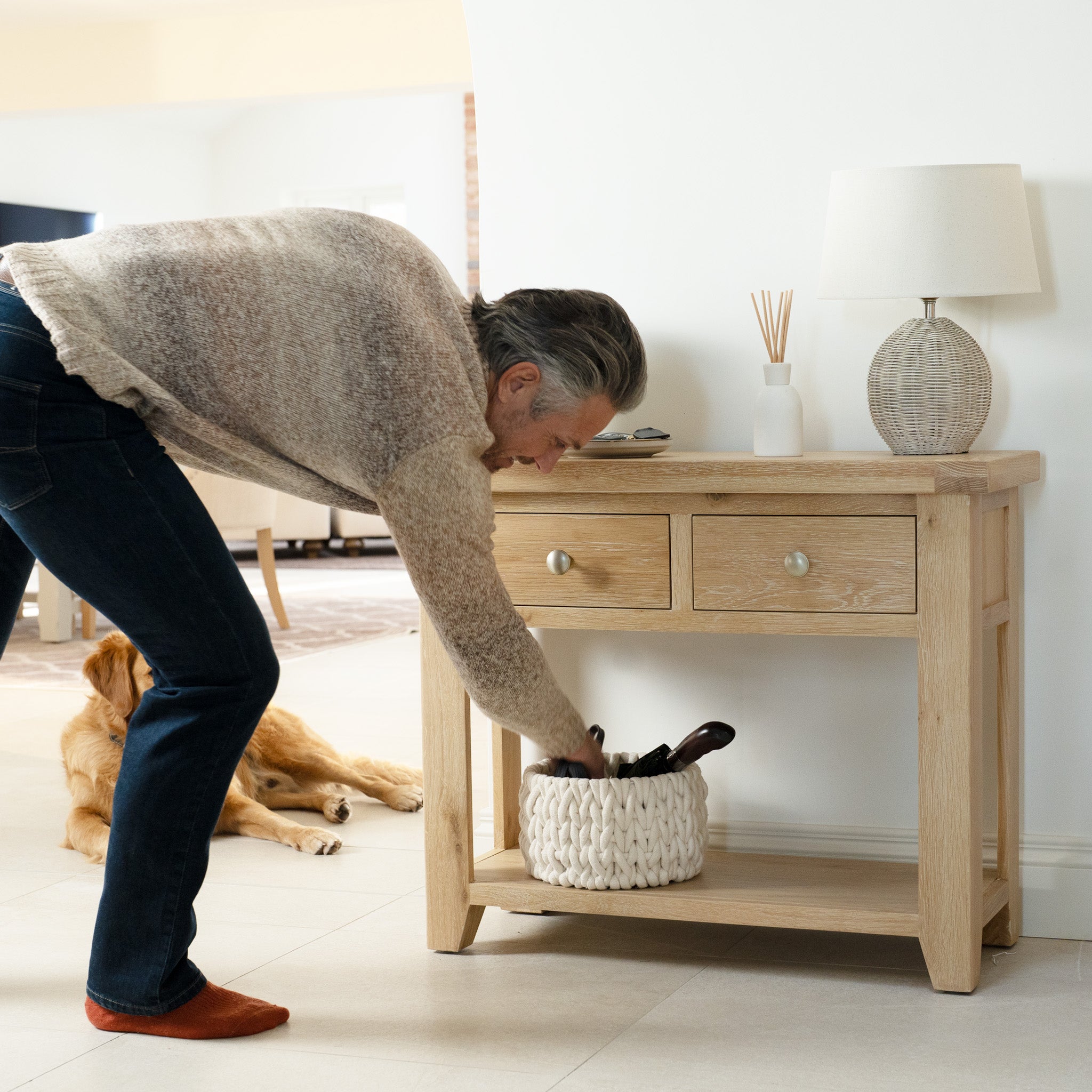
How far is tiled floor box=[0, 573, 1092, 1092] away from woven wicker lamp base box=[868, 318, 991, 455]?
755 millimetres

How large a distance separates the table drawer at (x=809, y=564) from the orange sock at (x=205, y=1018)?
79cm

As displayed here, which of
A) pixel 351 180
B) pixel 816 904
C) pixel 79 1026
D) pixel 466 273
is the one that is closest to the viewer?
pixel 79 1026

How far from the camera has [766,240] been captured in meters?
2.34

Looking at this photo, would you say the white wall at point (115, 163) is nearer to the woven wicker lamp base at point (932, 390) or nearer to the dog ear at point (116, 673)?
the dog ear at point (116, 673)

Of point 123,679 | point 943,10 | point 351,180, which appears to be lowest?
point 123,679

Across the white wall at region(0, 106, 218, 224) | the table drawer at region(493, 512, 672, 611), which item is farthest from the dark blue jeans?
the white wall at region(0, 106, 218, 224)

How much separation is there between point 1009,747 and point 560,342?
971mm

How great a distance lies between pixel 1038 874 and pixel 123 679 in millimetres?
1656

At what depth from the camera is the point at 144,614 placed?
1612mm

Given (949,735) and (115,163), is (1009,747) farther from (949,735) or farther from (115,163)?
(115,163)

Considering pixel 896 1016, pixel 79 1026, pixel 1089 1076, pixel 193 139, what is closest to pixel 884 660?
pixel 896 1016

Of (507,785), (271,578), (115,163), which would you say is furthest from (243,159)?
(507,785)

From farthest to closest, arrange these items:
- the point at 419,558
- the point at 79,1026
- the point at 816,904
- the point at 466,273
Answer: the point at 466,273 < the point at 816,904 < the point at 79,1026 < the point at 419,558

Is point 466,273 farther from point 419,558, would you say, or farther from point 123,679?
point 419,558
